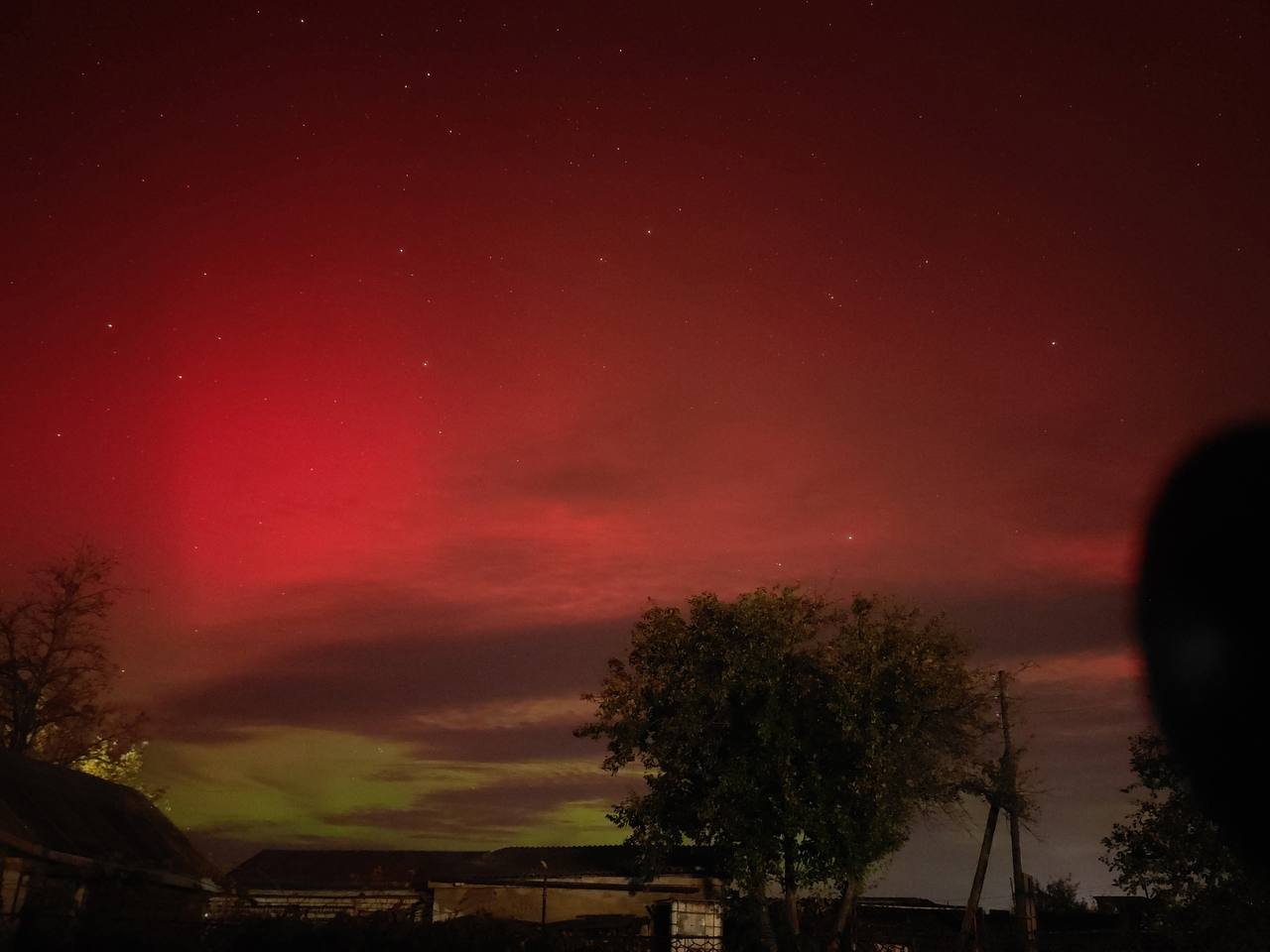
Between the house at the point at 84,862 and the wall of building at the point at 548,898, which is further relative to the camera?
the wall of building at the point at 548,898

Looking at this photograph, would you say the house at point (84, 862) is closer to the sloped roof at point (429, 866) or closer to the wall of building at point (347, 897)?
the wall of building at point (347, 897)

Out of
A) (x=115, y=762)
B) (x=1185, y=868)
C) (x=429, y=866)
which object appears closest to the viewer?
(x=1185, y=868)

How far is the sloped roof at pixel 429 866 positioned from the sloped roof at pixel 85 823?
3.69 m

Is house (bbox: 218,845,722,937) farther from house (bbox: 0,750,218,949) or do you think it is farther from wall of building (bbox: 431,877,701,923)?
house (bbox: 0,750,218,949)

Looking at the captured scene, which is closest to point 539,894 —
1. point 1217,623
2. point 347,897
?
point 347,897

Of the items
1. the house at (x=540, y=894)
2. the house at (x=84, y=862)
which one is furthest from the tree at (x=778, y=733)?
the house at (x=84, y=862)

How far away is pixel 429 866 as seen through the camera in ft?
121

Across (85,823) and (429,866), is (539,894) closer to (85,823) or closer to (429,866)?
(429,866)

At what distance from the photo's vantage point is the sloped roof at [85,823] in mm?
23438

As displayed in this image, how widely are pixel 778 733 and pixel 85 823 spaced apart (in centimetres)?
1919

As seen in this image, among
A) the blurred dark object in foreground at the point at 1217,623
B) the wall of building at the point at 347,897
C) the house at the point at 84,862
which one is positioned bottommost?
the wall of building at the point at 347,897

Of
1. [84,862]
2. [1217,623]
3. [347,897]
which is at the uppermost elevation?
[1217,623]

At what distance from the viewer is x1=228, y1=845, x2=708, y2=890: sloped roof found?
3275 centimetres

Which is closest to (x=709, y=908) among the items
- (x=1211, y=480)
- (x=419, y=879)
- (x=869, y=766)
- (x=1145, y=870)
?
(x=869, y=766)
